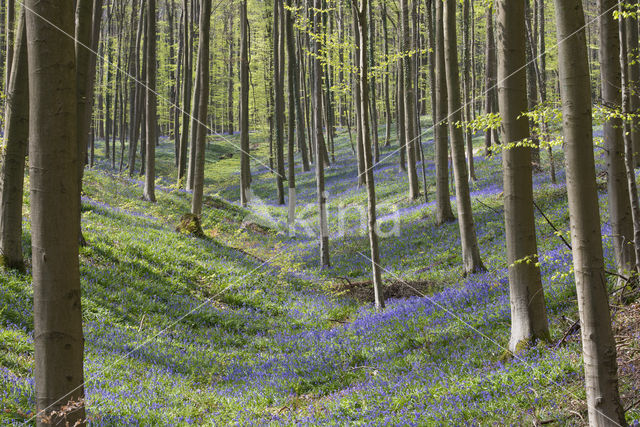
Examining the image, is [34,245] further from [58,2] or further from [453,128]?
[453,128]

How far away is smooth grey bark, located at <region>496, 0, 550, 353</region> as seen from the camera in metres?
6.07

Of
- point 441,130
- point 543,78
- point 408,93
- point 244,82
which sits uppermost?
point 244,82

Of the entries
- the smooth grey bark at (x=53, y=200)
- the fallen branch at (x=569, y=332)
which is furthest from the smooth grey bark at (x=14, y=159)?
the fallen branch at (x=569, y=332)

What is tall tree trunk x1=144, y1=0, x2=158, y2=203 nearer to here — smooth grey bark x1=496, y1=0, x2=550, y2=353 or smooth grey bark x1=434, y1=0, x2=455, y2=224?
smooth grey bark x1=434, y1=0, x2=455, y2=224

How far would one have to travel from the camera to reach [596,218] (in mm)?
3758

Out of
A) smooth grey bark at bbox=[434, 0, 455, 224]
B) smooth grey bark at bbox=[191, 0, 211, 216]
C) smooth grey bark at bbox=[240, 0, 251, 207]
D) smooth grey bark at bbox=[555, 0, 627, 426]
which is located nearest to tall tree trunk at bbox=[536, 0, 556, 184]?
smooth grey bark at bbox=[555, 0, 627, 426]

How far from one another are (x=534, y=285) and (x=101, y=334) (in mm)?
7040

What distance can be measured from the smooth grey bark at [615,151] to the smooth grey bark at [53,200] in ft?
21.4

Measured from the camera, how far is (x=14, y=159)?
876 cm

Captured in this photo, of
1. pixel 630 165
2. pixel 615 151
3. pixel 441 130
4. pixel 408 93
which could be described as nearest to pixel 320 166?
pixel 441 130

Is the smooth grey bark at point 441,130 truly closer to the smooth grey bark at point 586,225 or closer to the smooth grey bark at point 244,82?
the smooth grey bark at point 586,225

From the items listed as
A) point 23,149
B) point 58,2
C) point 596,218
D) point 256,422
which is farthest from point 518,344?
point 23,149

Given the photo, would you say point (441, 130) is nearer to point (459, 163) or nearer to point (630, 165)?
point (459, 163)

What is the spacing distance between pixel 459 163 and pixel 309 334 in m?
5.30
